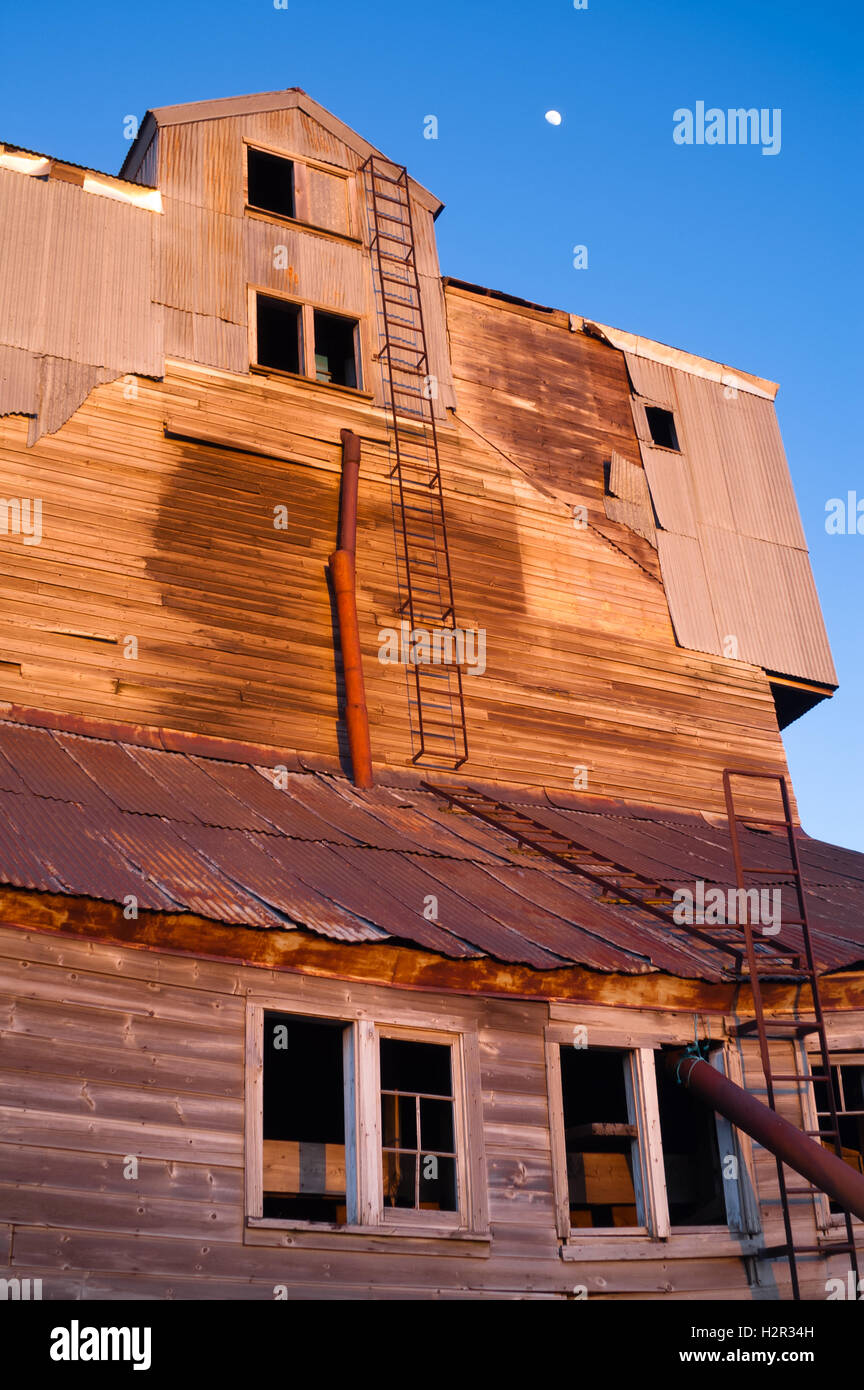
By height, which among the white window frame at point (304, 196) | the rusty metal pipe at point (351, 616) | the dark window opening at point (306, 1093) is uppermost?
the white window frame at point (304, 196)

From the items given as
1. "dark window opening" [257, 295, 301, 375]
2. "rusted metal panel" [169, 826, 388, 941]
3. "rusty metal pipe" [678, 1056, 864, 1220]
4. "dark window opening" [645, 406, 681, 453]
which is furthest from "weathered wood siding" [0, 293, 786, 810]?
"rusty metal pipe" [678, 1056, 864, 1220]

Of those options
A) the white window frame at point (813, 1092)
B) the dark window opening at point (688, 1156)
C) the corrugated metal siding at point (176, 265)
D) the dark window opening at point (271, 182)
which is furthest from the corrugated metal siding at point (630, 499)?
the white window frame at point (813, 1092)

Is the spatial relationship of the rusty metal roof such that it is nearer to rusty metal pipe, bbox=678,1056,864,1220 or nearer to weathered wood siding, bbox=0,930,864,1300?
weathered wood siding, bbox=0,930,864,1300

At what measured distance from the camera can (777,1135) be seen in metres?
11.8

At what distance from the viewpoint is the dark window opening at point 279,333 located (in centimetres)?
1895

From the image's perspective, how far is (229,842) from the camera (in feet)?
40.8

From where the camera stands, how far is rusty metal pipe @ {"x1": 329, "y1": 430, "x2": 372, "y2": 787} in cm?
1599

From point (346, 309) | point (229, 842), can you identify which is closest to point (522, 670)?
point (346, 309)

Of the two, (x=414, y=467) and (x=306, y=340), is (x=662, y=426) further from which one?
(x=306, y=340)

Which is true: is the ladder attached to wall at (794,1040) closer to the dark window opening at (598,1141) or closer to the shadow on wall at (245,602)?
the dark window opening at (598,1141)

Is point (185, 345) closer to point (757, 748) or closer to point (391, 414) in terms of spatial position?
point (391, 414)

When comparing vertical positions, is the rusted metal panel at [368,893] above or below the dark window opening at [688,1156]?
above

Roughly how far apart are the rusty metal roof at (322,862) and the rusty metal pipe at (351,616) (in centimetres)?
48
